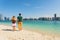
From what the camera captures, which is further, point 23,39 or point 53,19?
point 53,19

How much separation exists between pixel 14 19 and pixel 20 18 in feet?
1.94

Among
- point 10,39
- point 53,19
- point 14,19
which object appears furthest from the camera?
point 53,19

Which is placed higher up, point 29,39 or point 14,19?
point 14,19

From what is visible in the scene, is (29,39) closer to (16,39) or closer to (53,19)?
(16,39)

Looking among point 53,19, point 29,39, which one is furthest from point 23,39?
point 53,19

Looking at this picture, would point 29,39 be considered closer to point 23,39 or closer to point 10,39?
point 23,39

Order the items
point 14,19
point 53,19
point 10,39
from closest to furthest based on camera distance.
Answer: point 10,39 < point 14,19 < point 53,19

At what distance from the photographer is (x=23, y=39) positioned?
10016 millimetres

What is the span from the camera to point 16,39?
32.4 ft

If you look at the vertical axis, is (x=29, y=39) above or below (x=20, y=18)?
below

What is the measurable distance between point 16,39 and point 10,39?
37cm

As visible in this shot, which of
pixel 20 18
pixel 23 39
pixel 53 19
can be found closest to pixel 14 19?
pixel 20 18

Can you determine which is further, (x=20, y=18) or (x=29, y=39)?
(x=20, y=18)

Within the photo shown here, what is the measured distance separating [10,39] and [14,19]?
228 inches
